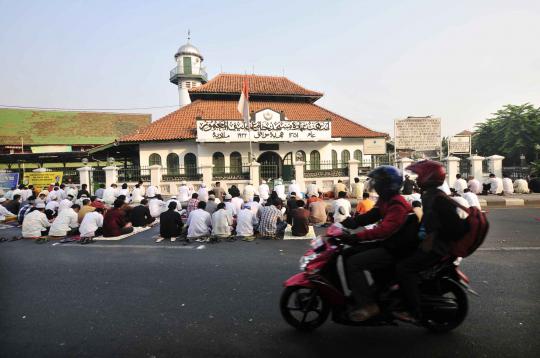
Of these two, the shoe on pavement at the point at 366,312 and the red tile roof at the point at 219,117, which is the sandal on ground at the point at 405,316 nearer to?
the shoe on pavement at the point at 366,312

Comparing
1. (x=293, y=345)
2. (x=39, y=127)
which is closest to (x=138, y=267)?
(x=293, y=345)

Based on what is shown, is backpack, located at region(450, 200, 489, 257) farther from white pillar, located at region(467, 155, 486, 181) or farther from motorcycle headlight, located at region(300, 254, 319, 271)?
white pillar, located at region(467, 155, 486, 181)

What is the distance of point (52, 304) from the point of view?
176 inches

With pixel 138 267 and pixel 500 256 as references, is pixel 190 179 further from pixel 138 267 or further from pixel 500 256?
pixel 500 256

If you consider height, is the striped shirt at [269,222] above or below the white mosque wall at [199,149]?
below

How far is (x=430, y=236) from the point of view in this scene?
10.4ft

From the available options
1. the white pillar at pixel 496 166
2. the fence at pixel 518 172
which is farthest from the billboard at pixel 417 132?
the fence at pixel 518 172

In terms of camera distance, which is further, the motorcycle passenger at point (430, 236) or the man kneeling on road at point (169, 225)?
the man kneeling on road at point (169, 225)

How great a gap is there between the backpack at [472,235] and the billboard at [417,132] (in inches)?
682

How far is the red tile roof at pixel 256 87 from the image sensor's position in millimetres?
26391

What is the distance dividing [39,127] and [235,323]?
4139cm

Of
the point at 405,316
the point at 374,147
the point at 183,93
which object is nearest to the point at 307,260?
the point at 405,316

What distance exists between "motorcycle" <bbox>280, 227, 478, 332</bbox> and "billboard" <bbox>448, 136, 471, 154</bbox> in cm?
1867

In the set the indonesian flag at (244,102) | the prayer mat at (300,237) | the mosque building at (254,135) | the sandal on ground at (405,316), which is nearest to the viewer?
the sandal on ground at (405,316)
